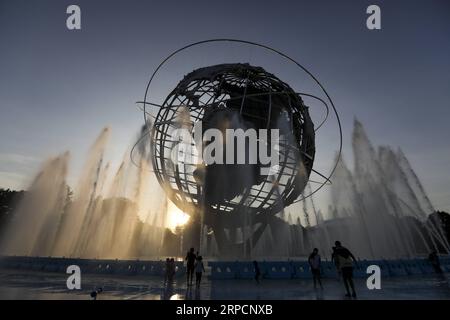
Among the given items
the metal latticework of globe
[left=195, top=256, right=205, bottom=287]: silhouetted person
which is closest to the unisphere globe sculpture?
the metal latticework of globe

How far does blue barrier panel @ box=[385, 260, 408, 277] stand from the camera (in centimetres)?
1160

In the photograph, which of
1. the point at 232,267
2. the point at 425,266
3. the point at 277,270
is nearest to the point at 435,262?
the point at 425,266

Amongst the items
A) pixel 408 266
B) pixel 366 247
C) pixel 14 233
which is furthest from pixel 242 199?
pixel 14 233

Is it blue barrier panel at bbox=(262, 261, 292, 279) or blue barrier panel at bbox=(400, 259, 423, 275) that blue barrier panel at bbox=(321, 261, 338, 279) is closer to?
blue barrier panel at bbox=(262, 261, 292, 279)

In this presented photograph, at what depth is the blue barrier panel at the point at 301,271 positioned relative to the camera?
1070 centimetres

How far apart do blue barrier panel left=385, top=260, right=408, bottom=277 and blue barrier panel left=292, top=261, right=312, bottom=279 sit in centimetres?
383

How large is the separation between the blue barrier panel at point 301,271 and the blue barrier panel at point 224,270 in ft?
8.01

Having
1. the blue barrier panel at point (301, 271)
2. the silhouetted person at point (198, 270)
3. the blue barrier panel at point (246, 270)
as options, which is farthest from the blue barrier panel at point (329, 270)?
the silhouetted person at point (198, 270)

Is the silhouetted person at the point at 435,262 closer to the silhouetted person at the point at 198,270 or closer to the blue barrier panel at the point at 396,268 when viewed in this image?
the blue barrier panel at the point at 396,268

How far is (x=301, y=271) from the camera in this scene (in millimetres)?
10805

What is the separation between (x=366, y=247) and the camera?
70.4 ft

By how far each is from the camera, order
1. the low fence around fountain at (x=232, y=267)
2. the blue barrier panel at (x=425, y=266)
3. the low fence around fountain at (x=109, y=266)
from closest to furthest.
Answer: the low fence around fountain at (x=232, y=267) < the low fence around fountain at (x=109, y=266) < the blue barrier panel at (x=425, y=266)
